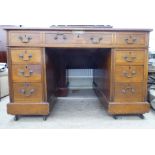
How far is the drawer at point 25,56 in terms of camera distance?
4.14ft

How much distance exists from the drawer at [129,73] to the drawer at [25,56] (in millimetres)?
567

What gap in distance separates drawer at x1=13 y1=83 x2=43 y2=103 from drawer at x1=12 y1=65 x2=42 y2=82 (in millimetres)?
36

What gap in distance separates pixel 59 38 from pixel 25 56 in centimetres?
27

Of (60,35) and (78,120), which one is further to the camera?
(78,120)

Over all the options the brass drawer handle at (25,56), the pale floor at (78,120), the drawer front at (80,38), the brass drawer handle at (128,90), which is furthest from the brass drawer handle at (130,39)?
the brass drawer handle at (25,56)

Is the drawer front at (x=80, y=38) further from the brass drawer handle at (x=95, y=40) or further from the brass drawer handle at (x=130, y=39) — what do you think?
the brass drawer handle at (x=130, y=39)

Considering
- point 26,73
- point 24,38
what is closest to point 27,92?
point 26,73

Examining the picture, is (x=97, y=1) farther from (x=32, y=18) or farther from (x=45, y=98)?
(x=45, y=98)

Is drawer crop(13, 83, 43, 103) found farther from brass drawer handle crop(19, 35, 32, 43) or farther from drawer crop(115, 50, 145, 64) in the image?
drawer crop(115, 50, 145, 64)

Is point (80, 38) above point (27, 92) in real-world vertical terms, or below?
above

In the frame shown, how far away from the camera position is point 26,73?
50.6 inches

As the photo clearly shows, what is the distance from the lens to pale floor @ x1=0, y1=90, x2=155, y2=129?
1258mm

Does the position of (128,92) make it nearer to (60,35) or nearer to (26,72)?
(60,35)

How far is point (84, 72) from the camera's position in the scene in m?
2.61
